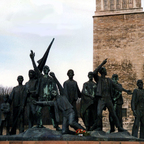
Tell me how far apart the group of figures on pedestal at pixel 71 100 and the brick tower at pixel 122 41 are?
15.5 m

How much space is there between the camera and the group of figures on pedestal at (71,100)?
31.1ft

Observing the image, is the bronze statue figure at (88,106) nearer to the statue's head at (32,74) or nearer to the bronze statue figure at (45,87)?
the bronze statue figure at (45,87)

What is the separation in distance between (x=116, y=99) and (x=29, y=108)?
295 cm

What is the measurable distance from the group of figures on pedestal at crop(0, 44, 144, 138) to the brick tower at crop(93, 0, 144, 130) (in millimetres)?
15550

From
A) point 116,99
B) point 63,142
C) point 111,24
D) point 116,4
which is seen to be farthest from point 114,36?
point 63,142

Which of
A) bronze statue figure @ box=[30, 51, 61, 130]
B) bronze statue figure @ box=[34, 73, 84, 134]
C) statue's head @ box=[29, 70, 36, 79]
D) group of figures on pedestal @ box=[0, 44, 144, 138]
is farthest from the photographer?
statue's head @ box=[29, 70, 36, 79]

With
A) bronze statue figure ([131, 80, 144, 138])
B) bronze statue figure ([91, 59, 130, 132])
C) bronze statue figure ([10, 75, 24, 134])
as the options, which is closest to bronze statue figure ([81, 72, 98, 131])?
bronze statue figure ([91, 59, 130, 132])

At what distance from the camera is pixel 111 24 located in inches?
1065

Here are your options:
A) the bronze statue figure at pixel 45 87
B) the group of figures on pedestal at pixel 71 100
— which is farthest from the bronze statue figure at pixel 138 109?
the bronze statue figure at pixel 45 87

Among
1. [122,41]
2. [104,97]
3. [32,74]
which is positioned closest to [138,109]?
[104,97]

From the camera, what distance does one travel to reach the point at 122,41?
26.5 m

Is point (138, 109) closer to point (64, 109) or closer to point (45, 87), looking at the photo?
point (64, 109)

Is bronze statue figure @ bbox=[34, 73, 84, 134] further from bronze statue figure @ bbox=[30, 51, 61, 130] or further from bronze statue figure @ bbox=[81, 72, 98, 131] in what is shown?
bronze statue figure @ bbox=[81, 72, 98, 131]

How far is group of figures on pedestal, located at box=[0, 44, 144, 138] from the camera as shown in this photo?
948 cm
